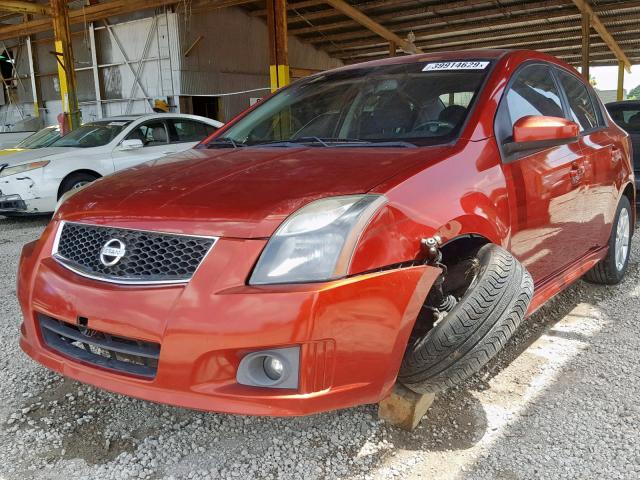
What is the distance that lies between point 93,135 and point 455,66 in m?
6.38

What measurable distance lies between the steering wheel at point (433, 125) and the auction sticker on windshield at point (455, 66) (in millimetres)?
425

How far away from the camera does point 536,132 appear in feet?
7.75

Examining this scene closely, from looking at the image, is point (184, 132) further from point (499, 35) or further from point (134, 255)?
point (499, 35)

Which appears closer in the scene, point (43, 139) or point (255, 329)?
point (255, 329)

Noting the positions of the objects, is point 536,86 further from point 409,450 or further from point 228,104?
point 228,104

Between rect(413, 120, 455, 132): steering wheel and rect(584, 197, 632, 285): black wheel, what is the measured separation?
6.23 ft

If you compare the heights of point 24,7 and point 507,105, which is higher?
point 24,7

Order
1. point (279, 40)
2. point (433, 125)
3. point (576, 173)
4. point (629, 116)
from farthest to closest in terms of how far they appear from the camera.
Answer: point (279, 40) → point (629, 116) → point (576, 173) → point (433, 125)

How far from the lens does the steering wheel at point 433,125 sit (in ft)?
8.03

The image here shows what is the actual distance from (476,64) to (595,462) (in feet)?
6.07

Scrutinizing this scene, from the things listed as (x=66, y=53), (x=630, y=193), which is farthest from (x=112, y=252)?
(x=66, y=53)

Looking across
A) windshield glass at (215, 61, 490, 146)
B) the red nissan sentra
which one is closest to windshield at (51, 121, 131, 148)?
windshield glass at (215, 61, 490, 146)

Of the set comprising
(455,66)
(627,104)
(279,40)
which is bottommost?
(627,104)

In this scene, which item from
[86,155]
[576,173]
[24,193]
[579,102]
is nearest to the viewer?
[576,173]
